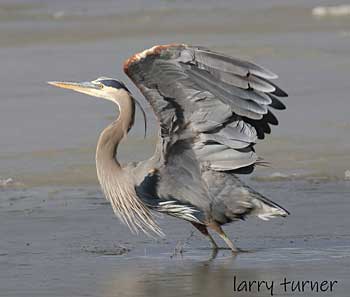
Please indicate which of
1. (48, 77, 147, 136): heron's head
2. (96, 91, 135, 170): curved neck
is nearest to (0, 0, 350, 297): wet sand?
(96, 91, 135, 170): curved neck

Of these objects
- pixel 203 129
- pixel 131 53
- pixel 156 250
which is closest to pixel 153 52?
pixel 203 129

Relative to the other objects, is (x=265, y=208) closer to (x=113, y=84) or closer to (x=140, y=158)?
(x=113, y=84)

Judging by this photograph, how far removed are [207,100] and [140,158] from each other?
3.12 metres

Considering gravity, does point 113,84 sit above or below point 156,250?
above

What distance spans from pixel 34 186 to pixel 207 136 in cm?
252

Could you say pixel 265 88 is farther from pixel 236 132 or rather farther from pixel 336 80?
pixel 336 80

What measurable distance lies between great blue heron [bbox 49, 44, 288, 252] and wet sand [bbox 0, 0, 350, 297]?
0.23 m

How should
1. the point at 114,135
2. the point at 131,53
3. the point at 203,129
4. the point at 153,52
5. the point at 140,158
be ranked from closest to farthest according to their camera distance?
the point at 153,52 < the point at 203,129 < the point at 114,135 < the point at 140,158 < the point at 131,53

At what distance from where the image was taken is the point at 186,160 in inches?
342

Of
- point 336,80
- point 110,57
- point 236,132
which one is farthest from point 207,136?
point 110,57

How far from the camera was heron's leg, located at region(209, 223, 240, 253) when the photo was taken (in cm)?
820

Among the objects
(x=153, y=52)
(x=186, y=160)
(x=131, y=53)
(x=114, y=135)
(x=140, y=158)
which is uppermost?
(x=153, y=52)

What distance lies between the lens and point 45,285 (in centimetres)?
718

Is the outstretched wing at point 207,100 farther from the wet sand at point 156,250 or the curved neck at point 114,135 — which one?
the wet sand at point 156,250
